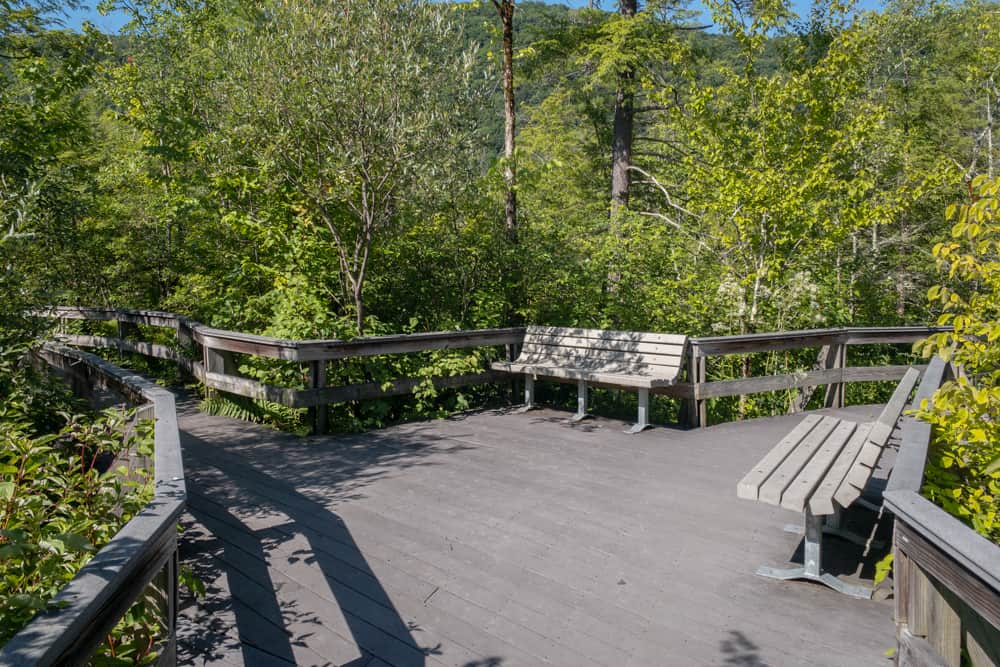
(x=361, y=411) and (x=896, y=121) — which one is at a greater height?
(x=896, y=121)

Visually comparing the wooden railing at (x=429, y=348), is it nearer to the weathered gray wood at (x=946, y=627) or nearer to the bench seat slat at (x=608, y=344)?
the bench seat slat at (x=608, y=344)

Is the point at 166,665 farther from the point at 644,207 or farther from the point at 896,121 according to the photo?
the point at 896,121

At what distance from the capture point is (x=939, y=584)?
208 centimetres

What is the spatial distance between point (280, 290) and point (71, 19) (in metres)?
4.88

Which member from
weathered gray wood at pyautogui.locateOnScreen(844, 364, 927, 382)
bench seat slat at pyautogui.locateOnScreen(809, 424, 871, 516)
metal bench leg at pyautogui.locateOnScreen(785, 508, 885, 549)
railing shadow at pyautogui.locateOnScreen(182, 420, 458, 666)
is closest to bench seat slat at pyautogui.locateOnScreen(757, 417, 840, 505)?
bench seat slat at pyautogui.locateOnScreen(809, 424, 871, 516)

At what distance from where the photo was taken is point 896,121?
1973 cm

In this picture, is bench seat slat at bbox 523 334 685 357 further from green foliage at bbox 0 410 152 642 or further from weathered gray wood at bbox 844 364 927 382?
green foliage at bbox 0 410 152 642

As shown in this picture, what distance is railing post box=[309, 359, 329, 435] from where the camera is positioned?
20.9 feet

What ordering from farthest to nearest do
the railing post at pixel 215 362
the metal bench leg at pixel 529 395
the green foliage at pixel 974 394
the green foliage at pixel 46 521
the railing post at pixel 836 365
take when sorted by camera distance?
the railing post at pixel 836 365, the metal bench leg at pixel 529 395, the railing post at pixel 215 362, the green foliage at pixel 974 394, the green foliage at pixel 46 521

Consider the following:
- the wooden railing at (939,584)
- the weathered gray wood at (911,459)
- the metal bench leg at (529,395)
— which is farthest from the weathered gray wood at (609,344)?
the wooden railing at (939,584)

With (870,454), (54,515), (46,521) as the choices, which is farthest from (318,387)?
(870,454)

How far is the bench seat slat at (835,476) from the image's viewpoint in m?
3.07

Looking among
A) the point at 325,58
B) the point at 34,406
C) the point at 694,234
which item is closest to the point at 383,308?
the point at 325,58

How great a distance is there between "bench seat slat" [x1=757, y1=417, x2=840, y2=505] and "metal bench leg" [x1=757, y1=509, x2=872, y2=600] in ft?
0.75
